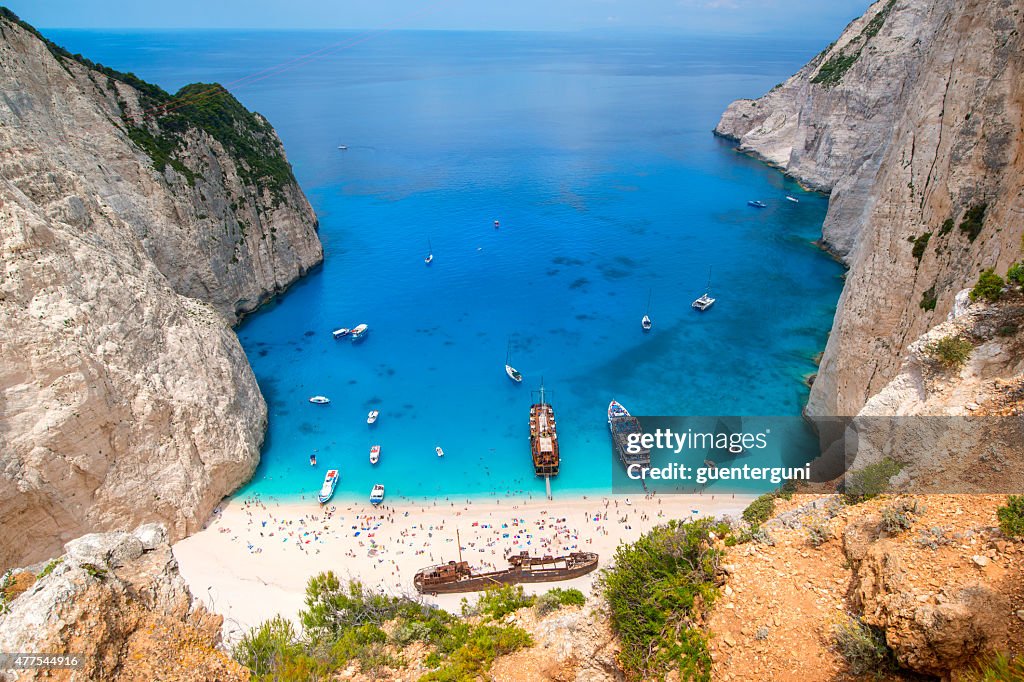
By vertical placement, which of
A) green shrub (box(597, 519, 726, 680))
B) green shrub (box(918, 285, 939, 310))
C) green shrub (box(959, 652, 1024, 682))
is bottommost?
green shrub (box(597, 519, 726, 680))

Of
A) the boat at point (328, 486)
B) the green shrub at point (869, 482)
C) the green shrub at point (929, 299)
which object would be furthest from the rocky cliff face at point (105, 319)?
the green shrub at point (929, 299)

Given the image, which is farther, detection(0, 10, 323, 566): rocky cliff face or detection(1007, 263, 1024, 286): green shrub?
detection(0, 10, 323, 566): rocky cliff face

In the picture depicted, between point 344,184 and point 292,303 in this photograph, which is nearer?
point 292,303

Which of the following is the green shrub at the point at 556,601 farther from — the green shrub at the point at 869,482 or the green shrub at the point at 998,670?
the green shrub at the point at 998,670

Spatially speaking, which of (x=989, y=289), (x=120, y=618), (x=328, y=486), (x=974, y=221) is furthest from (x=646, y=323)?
(x=120, y=618)

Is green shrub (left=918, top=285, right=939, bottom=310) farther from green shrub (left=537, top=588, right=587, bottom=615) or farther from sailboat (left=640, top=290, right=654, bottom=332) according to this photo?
sailboat (left=640, top=290, right=654, bottom=332)

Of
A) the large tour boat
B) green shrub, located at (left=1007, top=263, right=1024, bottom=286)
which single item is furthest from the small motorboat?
green shrub, located at (left=1007, top=263, right=1024, bottom=286)

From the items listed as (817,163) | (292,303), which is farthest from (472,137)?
(292,303)

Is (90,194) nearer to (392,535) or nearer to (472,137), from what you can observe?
(392,535)
